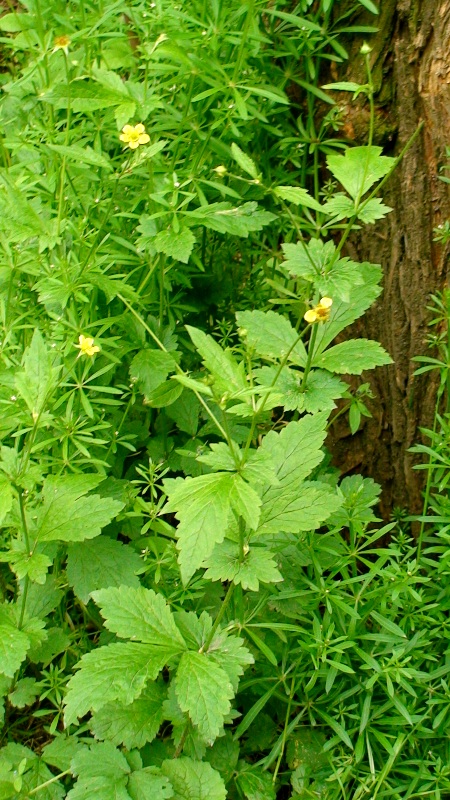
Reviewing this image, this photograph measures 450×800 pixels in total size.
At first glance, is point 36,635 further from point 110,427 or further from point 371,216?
point 371,216

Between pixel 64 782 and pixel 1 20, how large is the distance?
2433mm

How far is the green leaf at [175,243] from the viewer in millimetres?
2355

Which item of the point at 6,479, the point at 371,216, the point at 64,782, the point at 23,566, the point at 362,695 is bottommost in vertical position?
the point at 64,782

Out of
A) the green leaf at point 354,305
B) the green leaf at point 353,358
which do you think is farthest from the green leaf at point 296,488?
the green leaf at point 354,305

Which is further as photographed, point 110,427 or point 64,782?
point 110,427

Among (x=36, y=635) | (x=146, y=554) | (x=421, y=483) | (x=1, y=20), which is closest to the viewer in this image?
(x=36, y=635)

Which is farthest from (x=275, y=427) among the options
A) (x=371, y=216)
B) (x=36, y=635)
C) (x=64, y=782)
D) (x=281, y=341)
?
(x=64, y=782)

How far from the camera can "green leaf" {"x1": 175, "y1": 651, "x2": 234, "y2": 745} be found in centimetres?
186

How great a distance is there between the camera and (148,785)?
78.9 inches

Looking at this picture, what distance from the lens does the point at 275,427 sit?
281 centimetres

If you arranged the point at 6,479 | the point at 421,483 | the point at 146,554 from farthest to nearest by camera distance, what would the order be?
the point at 421,483, the point at 146,554, the point at 6,479

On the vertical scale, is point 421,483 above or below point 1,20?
below

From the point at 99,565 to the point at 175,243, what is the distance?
0.88 metres

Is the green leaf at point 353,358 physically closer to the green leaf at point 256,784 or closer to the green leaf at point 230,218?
the green leaf at point 230,218
